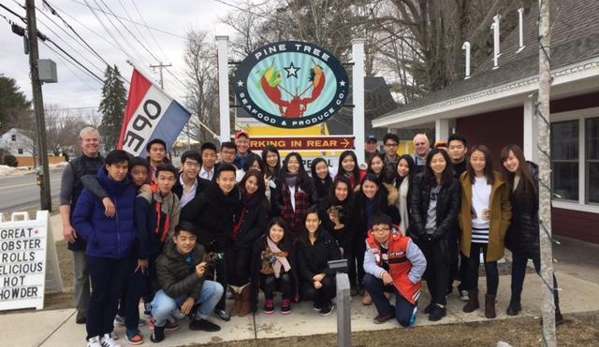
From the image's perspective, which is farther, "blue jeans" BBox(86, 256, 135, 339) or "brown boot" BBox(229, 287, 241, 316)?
"brown boot" BBox(229, 287, 241, 316)

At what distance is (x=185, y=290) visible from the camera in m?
4.07

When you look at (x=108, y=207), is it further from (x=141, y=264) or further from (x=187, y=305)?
(x=187, y=305)

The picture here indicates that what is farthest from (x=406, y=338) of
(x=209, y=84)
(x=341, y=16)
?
(x=209, y=84)

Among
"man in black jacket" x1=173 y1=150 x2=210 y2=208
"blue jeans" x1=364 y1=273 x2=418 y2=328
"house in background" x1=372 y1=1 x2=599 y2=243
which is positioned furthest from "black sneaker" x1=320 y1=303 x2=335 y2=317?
"house in background" x1=372 y1=1 x2=599 y2=243

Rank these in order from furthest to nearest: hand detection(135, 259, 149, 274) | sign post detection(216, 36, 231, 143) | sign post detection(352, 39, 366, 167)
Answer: sign post detection(352, 39, 366, 167) → sign post detection(216, 36, 231, 143) → hand detection(135, 259, 149, 274)

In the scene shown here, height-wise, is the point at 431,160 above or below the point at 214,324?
above

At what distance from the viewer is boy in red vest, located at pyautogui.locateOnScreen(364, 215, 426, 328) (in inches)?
168

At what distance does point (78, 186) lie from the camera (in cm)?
425

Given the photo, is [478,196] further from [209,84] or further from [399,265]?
[209,84]

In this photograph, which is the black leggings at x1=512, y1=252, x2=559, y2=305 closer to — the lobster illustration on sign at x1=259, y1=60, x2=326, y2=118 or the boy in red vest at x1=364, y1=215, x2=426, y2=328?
the boy in red vest at x1=364, y1=215, x2=426, y2=328

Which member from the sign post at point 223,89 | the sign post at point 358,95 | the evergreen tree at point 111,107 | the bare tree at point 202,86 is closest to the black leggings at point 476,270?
the sign post at point 358,95

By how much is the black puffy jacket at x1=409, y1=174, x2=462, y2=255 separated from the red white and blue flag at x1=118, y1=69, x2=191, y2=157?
2891mm

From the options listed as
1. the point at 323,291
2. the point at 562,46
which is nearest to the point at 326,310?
the point at 323,291

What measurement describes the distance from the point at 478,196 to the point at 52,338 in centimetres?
424
